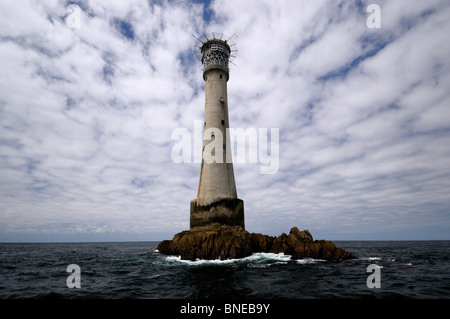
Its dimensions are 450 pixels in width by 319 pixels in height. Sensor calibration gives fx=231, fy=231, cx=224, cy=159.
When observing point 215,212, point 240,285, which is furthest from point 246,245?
point 240,285

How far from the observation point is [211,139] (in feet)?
109

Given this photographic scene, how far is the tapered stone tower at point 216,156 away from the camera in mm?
29766

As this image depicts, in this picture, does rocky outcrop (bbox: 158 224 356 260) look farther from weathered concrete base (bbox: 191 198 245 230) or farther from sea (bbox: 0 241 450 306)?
sea (bbox: 0 241 450 306)

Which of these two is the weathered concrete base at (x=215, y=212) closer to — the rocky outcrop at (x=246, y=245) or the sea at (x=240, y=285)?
the rocky outcrop at (x=246, y=245)

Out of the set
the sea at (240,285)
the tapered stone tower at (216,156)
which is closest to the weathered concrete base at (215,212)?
the tapered stone tower at (216,156)

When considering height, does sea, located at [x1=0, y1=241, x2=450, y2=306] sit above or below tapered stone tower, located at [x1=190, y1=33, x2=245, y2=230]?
below

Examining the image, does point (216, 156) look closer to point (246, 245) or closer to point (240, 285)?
point (246, 245)

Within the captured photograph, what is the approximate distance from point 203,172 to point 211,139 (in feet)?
16.1

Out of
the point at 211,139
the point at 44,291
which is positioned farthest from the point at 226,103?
the point at 44,291

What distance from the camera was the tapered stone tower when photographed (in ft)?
97.7

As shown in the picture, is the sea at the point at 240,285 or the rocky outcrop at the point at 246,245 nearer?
the sea at the point at 240,285

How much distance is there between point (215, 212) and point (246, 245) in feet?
20.4

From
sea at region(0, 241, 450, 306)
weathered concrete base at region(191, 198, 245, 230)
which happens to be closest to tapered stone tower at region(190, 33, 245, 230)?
weathered concrete base at region(191, 198, 245, 230)
